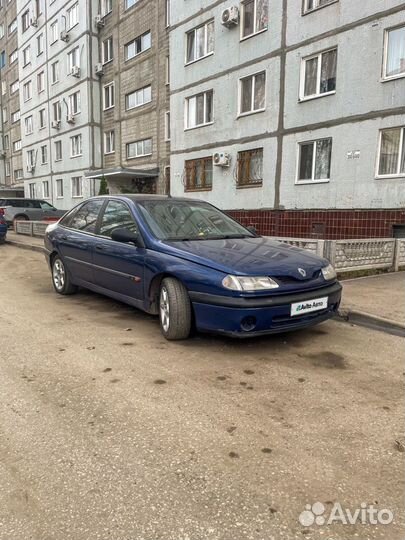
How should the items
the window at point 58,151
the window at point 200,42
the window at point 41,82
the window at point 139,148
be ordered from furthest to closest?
1. the window at point 41,82
2. the window at point 58,151
3. the window at point 139,148
4. the window at point 200,42

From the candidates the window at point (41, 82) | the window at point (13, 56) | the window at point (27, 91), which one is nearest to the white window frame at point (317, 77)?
the window at point (41, 82)

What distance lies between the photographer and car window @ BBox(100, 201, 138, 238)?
16.5 ft

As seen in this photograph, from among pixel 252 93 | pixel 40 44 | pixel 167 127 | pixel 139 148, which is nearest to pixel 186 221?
pixel 252 93

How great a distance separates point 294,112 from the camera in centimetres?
1380

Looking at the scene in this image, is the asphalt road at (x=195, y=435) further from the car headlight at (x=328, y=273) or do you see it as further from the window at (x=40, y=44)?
the window at (x=40, y=44)

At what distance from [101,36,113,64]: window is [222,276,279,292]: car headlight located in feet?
79.5

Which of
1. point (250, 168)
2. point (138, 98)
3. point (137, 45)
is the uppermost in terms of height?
point (137, 45)

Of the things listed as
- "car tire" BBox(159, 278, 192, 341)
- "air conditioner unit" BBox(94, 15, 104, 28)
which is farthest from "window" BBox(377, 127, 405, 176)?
"air conditioner unit" BBox(94, 15, 104, 28)

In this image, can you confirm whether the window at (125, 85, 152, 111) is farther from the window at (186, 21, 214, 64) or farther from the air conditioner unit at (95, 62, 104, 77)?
the window at (186, 21, 214, 64)

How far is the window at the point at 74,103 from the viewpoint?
86.1 ft

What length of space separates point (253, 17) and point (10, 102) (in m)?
32.2

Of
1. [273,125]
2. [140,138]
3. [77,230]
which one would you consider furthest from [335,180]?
[140,138]

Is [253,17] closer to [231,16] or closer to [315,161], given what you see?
[231,16]

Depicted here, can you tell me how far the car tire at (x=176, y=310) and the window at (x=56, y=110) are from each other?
28051mm
